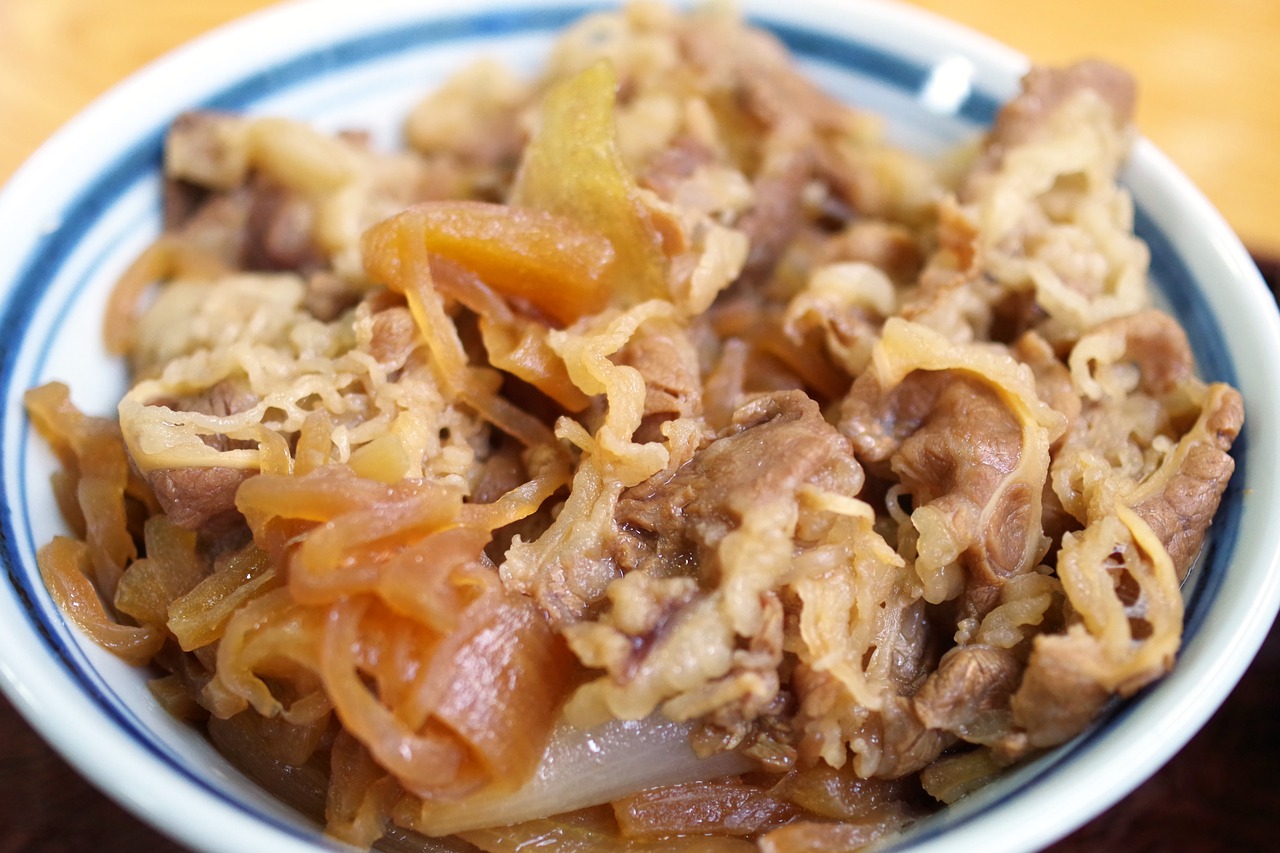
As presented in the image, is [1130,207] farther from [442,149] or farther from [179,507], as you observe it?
[179,507]

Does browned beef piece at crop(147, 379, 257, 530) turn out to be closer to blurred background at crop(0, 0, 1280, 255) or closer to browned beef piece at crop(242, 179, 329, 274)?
browned beef piece at crop(242, 179, 329, 274)

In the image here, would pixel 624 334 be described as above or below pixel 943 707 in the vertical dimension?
above

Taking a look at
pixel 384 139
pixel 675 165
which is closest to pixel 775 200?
pixel 675 165

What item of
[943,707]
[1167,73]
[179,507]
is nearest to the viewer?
[943,707]

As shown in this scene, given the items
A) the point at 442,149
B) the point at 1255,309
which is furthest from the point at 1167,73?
the point at 442,149

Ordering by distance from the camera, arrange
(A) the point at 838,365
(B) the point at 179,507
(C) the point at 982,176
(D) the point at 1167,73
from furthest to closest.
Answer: (D) the point at 1167,73 < (C) the point at 982,176 < (A) the point at 838,365 < (B) the point at 179,507
